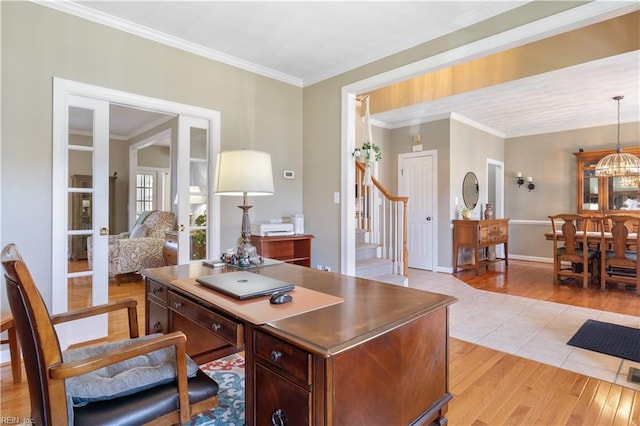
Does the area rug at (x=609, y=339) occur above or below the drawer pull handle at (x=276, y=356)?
below

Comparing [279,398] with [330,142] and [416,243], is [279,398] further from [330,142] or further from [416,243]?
[416,243]

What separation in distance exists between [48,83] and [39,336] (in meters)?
2.38

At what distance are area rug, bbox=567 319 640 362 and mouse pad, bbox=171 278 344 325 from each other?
264 centimetres

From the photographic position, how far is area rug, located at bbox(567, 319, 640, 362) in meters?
2.62

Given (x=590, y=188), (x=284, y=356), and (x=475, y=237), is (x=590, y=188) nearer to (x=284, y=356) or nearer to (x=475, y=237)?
(x=475, y=237)

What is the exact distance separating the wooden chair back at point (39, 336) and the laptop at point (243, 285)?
0.56m

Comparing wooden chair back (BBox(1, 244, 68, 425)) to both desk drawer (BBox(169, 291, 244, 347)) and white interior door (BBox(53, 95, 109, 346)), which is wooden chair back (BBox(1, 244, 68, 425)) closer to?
desk drawer (BBox(169, 291, 244, 347))

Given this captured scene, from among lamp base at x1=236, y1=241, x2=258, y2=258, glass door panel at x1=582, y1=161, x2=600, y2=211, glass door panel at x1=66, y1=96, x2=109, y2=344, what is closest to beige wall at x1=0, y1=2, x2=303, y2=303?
glass door panel at x1=66, y1=96, x2=109, y2=344

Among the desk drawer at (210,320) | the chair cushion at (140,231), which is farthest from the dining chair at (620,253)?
the chair cushion at (140,231)

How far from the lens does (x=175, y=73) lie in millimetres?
3127

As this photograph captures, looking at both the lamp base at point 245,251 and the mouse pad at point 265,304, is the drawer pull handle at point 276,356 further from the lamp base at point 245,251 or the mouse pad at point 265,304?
the lamp base at point 245,251

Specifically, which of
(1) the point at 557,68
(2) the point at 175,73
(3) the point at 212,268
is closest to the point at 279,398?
(3) the point at 212,268

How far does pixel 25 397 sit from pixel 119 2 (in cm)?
274

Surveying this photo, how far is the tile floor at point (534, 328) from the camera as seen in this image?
243cm
